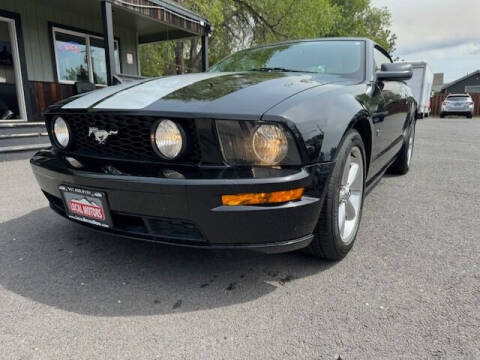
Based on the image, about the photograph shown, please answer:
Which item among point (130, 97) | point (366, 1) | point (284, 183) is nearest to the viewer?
point (284, 183)

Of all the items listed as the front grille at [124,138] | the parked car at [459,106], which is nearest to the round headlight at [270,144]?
the front grille at [124,138]

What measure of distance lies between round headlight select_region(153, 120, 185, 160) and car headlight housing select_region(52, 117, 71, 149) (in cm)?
73

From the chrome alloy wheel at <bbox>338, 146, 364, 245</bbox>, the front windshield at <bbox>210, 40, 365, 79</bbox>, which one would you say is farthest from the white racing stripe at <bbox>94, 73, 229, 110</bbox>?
the chrome alloy wheel at <bbox>338, 146, 364, 245</bbox>

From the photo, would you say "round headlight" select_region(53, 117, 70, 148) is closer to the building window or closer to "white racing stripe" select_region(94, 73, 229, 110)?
"white racing stripe" select_region(94, 73, 229, 110)

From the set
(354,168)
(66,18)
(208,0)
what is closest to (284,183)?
(354,168)

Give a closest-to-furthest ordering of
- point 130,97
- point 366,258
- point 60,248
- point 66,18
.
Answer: point 130,97, point 366,258, point 60,248, point 66,18

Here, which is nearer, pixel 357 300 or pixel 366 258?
pixel 357 300

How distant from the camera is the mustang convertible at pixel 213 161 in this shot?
1594 millimetres

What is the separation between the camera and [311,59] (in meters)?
2.87

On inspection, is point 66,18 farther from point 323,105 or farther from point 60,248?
point 323,105

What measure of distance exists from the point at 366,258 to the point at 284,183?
3.20 feet

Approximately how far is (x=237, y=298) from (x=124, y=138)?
0.98m

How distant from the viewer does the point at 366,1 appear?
28.3 meters

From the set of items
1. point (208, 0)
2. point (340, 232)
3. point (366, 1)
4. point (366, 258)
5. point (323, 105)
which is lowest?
point (366, 258)
